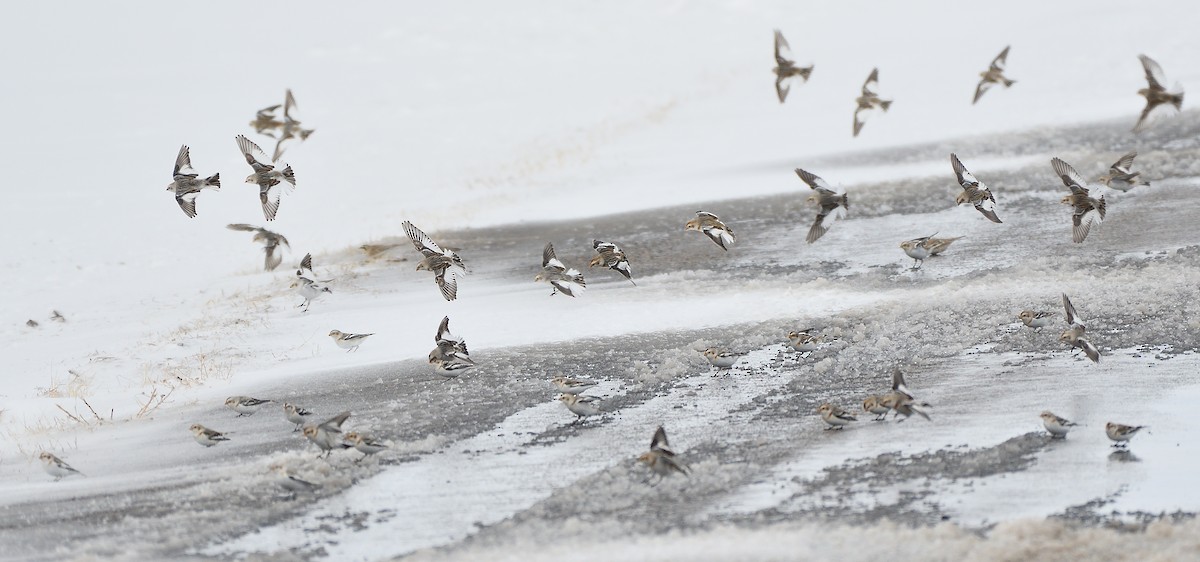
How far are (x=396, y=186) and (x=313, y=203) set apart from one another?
2106 mm

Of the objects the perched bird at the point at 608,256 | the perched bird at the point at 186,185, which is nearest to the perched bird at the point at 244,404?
the perched bird at the point at 186,185

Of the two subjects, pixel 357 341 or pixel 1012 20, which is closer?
pixel 357 341

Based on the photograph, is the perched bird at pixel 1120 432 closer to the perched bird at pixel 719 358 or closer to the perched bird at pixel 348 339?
the perched bird at pixel 719 358

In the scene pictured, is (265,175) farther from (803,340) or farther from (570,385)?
(803,340)

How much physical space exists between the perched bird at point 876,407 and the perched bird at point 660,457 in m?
1.65

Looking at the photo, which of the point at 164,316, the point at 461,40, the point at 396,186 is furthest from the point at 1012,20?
the point at 164,316

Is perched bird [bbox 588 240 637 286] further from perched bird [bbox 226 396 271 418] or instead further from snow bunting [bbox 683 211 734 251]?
perched bird [bbox 226 396 271 418]

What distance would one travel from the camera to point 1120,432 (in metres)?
7.70

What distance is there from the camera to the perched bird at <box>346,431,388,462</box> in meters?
8.49

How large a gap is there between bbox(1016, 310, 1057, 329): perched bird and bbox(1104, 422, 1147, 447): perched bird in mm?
2466

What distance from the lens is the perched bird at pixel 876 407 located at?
28.0 ft

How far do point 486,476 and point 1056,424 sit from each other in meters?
3.88

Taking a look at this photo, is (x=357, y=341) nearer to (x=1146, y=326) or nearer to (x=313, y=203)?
(x=1146, y=326)

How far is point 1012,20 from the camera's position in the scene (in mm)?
39312
